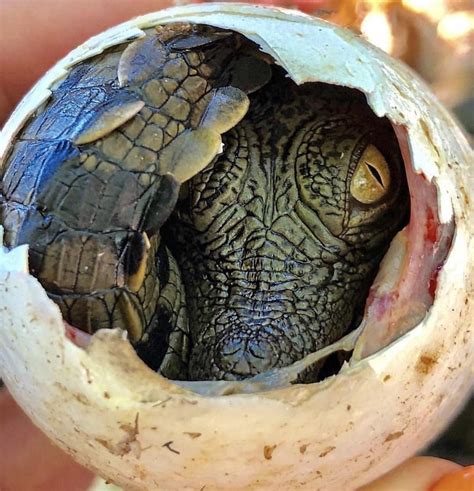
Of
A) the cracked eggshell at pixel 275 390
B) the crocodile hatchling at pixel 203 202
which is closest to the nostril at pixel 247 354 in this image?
the crocodile hatchling at pixel 203 202

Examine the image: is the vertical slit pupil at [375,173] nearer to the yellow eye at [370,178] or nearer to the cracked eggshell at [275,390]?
the yellow eye at [370,178]

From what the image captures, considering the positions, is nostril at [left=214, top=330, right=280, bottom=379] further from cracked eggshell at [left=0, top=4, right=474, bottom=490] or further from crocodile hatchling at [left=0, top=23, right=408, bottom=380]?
cracked eggshell at [left=0, top=4, right=474, bottom=490]

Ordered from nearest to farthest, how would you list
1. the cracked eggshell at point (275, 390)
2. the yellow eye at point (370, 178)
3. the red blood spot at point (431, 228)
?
1. the cracked eggshell at point (275, 390)
2. the red blood spot at point (431, 228)
3. the yellow eye at point (370, 178)

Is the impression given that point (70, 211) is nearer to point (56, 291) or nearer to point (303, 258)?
point (56, 291)

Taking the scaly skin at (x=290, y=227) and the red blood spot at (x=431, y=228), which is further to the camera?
the scaly skin at (x=290, y=227)

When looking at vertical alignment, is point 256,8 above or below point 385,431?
above

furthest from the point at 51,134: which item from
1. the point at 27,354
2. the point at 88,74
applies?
the point at 27,354
